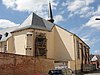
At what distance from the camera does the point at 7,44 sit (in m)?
58.1

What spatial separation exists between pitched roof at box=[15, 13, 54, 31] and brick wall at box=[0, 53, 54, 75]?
15239mm

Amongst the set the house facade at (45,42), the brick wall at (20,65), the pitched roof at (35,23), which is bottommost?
the brick wall at (20,65)

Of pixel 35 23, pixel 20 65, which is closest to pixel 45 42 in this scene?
pixel 35 23

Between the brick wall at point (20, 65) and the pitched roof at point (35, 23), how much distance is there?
15.2 metres

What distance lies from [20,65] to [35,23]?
2337 centimetres

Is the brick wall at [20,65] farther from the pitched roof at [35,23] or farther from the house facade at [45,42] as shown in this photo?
the pitched roof at [35,23]

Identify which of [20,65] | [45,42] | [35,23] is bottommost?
[20,65]

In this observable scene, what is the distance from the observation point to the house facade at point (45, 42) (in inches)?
2034

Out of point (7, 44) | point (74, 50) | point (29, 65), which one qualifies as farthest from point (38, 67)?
point (7, 44)

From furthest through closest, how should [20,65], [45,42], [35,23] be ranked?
[35,23] < [45,42] < [20,65]

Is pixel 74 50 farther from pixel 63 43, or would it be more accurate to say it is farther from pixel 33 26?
pixel 33 26

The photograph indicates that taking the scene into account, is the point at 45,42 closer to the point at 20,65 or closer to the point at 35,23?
the point at 35,23

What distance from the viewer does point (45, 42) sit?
53.3m

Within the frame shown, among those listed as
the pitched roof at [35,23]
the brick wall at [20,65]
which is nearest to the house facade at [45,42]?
the pitched roof at [35,23]
